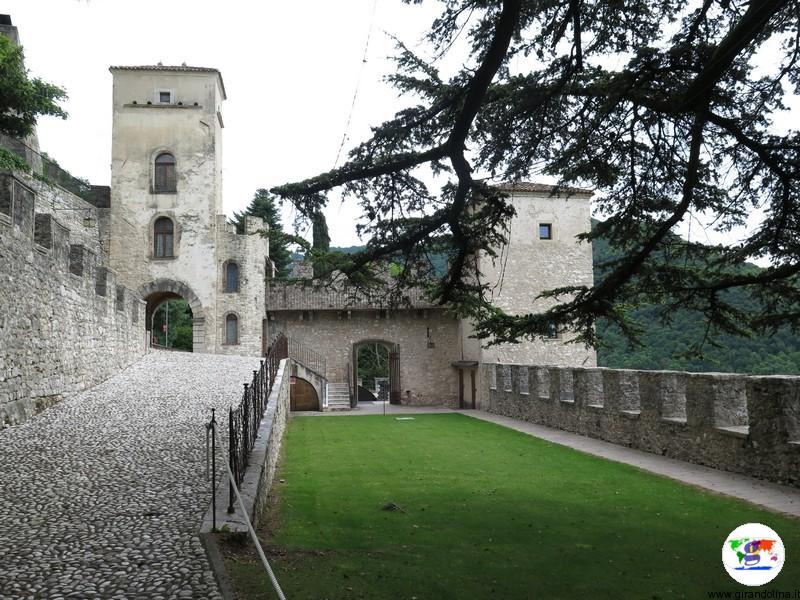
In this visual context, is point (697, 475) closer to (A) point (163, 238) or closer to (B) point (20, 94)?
(B) point (20, 94)

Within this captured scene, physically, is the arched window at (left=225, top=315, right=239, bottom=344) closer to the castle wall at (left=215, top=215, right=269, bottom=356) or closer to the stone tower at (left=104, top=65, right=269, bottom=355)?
the stone tower at (left=104, top=65, right=269, bottom=355)

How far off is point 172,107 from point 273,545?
1049 inches

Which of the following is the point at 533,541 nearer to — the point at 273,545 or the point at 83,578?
the point at 273,545

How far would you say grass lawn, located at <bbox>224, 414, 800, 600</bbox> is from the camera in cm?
543

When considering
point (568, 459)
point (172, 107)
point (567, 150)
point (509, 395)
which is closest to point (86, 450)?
point (567, 150)

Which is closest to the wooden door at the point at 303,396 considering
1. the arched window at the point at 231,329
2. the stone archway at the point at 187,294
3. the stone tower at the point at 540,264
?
the arched window at the point at 231,329

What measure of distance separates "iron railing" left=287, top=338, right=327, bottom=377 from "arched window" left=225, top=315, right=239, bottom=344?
7.24 ft

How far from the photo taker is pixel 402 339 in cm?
2973

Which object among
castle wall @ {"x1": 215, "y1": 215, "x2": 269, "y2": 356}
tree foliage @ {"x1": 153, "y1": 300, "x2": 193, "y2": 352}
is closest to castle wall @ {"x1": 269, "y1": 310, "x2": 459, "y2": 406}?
castle wall @ {"x1": 215, "y1": 215, "x2": 269, "y2": 356}

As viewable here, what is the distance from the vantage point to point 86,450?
8.90 meters

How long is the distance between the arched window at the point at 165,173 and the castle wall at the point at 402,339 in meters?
7.07

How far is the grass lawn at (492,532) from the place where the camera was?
5.43 metres

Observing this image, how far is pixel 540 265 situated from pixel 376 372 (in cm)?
2593

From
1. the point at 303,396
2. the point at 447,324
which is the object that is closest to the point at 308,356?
the point at 303,396
